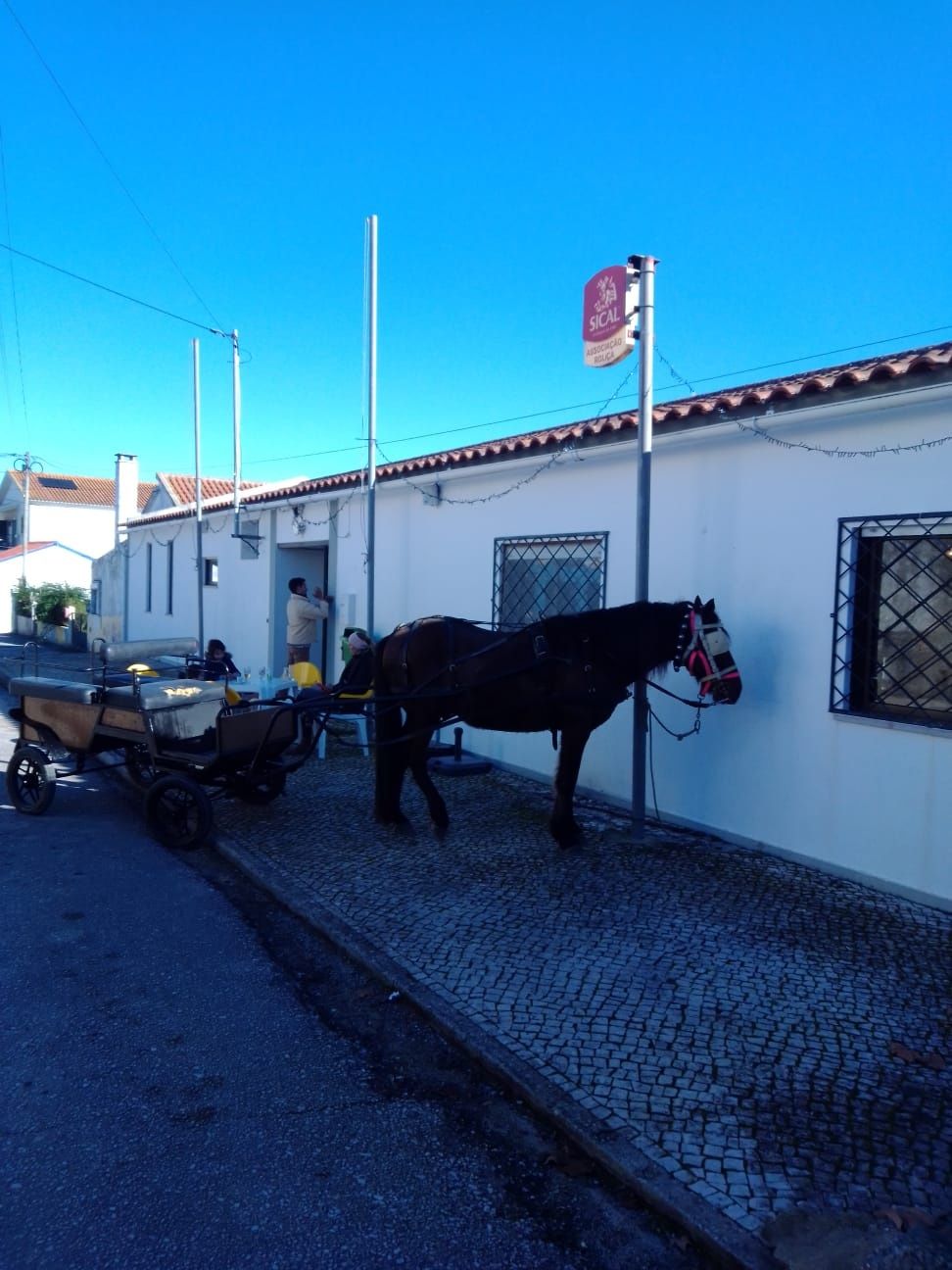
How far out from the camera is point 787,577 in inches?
254

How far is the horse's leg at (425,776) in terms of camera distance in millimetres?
6801

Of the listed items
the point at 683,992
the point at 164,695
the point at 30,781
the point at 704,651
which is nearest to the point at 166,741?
the point at 164,695

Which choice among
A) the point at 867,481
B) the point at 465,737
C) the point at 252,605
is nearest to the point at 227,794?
the point at 465,737

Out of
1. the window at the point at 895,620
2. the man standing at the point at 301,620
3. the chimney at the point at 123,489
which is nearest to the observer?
the window at the point at 895,620

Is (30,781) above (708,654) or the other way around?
the other way around

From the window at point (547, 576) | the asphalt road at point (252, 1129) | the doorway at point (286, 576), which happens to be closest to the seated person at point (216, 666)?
the window at point (547, 576)

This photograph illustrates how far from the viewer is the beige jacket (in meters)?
11.6

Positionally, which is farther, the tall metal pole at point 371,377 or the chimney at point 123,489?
the chimney at point 123,489

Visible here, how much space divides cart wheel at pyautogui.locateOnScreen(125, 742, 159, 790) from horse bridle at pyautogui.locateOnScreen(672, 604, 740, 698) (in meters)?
4.06

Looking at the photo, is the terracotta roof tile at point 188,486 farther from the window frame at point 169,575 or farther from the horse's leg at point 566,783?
the horse's leg at point 566,783

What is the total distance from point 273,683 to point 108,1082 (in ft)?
23.5

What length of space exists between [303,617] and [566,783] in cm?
595

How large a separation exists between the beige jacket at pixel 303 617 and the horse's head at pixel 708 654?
6328 millimetres

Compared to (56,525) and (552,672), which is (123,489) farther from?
(56,525)
